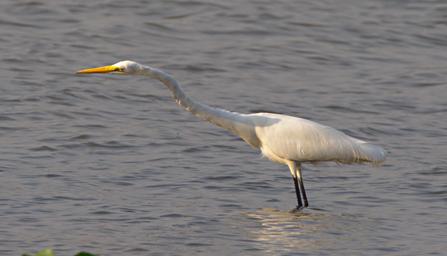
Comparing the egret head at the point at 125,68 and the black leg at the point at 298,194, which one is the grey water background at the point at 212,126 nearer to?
the black leg at the point at 298,194

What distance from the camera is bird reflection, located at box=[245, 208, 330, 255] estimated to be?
811 cm

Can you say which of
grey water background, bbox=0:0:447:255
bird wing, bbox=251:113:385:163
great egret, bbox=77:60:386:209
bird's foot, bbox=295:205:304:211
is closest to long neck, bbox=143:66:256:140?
great egret, bbox=77:60:386:209

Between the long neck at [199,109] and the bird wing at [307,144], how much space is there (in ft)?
0.53

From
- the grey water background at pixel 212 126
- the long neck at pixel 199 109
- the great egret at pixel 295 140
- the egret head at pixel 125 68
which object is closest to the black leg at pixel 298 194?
the great egret at pixel 295 140

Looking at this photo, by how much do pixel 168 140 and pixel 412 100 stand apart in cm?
373

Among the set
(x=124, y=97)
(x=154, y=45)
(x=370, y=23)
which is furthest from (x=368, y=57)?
(x=124, y=97)

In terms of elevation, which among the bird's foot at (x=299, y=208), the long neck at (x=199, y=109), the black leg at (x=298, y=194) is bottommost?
the bird's foot at (x=299, y=208)

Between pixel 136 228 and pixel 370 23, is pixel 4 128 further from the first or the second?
pixel 370 23

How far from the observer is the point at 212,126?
1242cm

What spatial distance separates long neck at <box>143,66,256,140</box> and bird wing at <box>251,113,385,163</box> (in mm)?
161

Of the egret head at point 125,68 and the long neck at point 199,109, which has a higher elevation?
A: the egret head at point 125,68

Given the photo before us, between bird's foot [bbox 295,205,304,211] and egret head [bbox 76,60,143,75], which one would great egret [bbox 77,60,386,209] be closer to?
bird's foot [bbox 295,205,304,211]

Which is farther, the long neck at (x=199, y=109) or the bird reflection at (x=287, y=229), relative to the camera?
the long neck at (x=199, y=109)

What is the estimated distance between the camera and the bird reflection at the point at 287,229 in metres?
8.11
